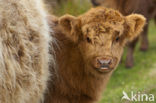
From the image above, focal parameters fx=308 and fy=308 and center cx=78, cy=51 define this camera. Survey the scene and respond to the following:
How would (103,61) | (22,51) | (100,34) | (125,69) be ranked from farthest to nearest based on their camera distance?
1. (125,69)
2. (100,34)
3. (103,61)
4. (22,51)

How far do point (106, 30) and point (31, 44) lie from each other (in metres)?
1.28

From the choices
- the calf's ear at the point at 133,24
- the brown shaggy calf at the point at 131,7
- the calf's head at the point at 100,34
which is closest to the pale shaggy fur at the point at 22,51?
the calf's head at the point at 100,34

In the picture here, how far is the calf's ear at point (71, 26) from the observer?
4.98 meters

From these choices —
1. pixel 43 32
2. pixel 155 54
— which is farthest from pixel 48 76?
pixel 155 54

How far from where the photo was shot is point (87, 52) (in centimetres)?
487

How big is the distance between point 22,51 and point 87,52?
1265 millimetres

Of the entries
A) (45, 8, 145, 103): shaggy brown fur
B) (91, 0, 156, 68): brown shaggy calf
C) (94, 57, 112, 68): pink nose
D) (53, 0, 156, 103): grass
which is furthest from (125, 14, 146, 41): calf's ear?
(53, 0, 156, 103): grass

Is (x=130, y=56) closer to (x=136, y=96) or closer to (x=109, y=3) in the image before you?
(x=109, y=3)

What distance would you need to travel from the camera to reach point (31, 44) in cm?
405

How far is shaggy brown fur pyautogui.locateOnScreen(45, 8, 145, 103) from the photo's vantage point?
4.73m

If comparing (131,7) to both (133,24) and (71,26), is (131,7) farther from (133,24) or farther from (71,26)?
(71,26)

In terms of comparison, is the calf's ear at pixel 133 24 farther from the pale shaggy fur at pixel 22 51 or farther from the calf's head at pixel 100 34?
the pale shaggy fur at pixel 22 51

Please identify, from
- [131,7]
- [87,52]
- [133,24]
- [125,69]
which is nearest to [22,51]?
[87,52]

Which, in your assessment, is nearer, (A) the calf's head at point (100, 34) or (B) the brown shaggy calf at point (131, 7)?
(A) the calf's head at point (100, 34)
